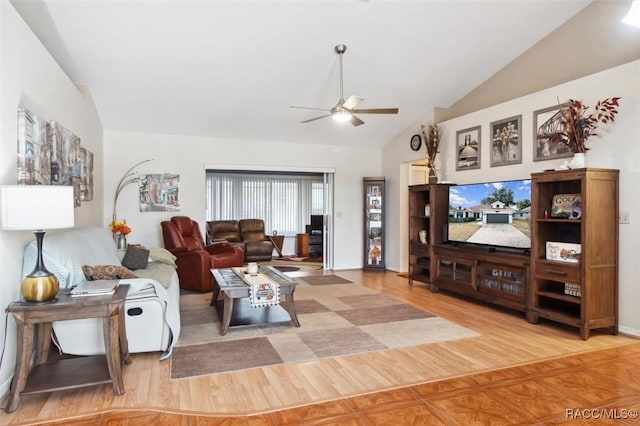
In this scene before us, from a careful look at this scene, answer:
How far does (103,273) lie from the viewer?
3139mm

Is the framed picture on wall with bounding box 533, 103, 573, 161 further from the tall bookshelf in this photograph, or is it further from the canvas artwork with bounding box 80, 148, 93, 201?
the canvas artwork with bounding box 80, 148, 93, 201

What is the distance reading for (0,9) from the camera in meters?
2.42

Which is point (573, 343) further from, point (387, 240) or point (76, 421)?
point (387, 240)

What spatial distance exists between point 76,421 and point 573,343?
12.6 feet

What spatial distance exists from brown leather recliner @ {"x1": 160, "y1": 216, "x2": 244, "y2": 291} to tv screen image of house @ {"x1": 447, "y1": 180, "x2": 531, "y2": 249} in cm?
335

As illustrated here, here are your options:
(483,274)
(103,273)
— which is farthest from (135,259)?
(483,274)

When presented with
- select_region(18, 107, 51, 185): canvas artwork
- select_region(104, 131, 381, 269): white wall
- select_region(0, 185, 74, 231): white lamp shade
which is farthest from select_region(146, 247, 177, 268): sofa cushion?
select_region(0, 185, 74, 231): white lamp shade

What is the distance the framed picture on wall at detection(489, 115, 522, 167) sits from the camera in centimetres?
491

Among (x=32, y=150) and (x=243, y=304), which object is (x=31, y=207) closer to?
(x=32, y=150)

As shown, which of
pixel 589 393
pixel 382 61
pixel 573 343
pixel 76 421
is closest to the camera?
pixel 76 421

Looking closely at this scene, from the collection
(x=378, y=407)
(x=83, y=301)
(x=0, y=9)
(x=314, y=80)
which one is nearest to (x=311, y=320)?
(x=378, y=407)

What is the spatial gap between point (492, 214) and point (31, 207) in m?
4.51

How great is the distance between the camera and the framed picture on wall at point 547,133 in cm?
438

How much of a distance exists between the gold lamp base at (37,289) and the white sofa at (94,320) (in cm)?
44
